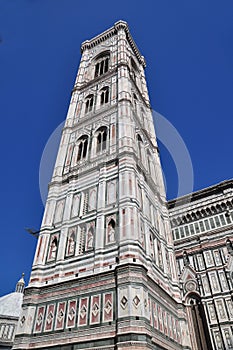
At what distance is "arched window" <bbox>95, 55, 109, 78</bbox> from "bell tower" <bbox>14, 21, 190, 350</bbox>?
5.51 metres

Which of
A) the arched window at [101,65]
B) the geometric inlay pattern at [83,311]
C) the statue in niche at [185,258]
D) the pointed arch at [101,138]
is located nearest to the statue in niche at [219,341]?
the statue in niche at [185,258]

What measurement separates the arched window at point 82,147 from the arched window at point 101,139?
0.93 meters

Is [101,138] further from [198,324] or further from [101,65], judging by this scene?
[101,65]

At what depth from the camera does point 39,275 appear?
1115 centimetres

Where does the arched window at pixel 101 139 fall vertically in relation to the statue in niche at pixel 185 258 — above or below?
above

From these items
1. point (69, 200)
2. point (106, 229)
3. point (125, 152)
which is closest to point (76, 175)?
point (69, 200)

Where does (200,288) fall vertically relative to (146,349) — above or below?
above

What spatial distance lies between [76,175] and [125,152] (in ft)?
9.79

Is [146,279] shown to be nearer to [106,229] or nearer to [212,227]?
[106,229]

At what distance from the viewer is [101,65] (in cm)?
2462

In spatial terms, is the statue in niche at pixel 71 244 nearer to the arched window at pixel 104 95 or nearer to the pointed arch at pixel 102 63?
the arched window at pixel 104 95

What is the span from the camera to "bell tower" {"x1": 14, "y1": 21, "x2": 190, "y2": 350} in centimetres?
866

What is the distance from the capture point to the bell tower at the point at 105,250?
8656 mm

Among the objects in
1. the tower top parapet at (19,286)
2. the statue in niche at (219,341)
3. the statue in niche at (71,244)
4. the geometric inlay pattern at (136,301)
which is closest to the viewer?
the geometric inlay pattern at (136,301)
